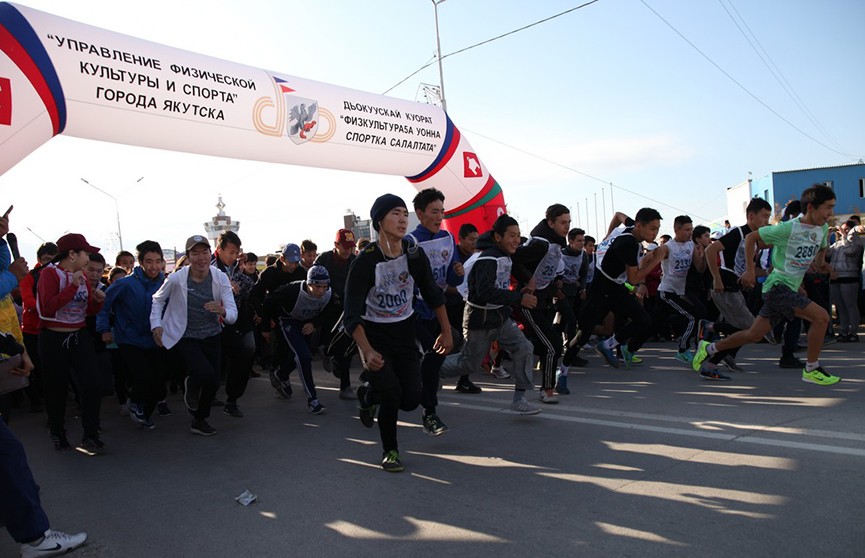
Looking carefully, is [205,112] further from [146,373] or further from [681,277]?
[681,277]

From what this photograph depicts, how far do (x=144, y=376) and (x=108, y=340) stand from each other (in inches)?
19.5

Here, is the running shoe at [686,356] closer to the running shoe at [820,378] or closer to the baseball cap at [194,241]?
the running shoe at [820,378]

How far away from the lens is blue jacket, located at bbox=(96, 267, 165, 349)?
6.36 m

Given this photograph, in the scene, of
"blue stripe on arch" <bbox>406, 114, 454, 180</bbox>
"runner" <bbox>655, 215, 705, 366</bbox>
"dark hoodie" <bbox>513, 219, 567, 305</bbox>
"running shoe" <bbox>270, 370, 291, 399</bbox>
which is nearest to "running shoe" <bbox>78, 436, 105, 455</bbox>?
"running shoe" <bbox>270, 370, 291, 399</bbox>

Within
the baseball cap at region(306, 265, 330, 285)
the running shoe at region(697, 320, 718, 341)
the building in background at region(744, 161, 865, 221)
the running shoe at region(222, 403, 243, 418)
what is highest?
the building in background at region(744, 161, 865, 221)

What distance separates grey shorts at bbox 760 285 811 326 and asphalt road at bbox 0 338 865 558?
686mm

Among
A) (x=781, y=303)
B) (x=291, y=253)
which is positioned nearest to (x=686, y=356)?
(x=781, y=303)

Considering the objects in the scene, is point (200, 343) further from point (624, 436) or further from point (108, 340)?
point (624, 436)

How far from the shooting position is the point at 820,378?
20.1 feet

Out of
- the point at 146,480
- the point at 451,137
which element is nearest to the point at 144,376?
the point at 146,480

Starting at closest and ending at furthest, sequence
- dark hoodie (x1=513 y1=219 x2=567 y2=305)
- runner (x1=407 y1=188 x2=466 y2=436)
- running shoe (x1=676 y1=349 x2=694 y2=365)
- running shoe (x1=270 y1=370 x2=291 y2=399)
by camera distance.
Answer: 1. runner (x1=407 y1=188 x2=466 y2=436)
2. dark hoodie (x1=513 y1=219 x2=567 y2=305)
3. running shoe (x1=270 y1=370 x2=291 y2=399)
4. running shoe (x1=676 y1=349 x2=694 y2=365)

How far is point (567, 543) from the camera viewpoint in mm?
3023

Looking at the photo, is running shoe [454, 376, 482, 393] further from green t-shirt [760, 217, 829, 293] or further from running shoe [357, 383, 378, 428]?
green t-shirt [760, 217, 829, 293]

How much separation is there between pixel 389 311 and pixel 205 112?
5.73 m
